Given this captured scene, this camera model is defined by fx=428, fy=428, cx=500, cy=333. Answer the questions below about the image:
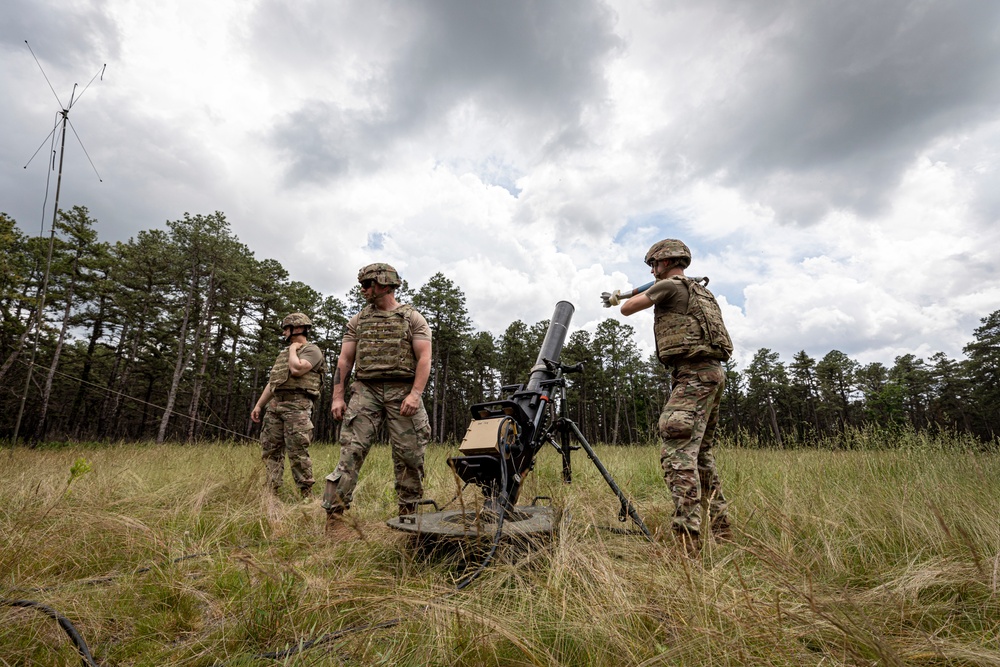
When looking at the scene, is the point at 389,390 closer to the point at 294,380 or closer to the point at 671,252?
the point at 294,380

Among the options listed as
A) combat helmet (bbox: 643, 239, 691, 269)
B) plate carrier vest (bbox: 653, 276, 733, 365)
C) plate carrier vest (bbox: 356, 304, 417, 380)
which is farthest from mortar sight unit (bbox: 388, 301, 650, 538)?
combat helmet (bbox: 643, 239, 691, 269)

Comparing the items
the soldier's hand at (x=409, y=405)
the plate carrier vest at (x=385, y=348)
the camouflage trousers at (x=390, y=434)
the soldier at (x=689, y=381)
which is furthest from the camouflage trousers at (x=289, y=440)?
the soldier at (x=689, y=381)

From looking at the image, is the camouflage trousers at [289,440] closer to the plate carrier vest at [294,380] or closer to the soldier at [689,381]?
the plate carrier vest at [294,380]

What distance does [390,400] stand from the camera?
389 cm

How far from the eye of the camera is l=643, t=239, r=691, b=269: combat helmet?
3584mm

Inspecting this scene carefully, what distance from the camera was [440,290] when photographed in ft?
102

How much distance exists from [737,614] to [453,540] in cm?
152

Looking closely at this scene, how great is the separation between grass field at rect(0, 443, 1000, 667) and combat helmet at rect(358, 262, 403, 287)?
211 centimetres

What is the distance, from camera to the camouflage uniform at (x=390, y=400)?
149 inches

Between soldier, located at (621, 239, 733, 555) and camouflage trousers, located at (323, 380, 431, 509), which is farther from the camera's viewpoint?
camouflage trousers, located at (323, 380, 431, 509)

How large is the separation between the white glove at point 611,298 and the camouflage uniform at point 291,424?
3620 mm

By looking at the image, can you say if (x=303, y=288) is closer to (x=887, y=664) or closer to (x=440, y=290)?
(x=440, y=290)

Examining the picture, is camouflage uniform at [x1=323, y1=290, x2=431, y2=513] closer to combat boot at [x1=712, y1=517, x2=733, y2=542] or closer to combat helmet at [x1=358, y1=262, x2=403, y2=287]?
combat helmet at [x1=358, y1=262, x2=403, y2=287]

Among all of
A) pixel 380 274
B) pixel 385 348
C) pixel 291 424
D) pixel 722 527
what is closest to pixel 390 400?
pixel 385 348
